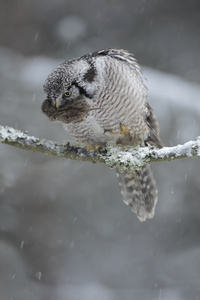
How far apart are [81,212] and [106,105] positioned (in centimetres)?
455

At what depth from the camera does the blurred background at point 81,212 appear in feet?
26.0

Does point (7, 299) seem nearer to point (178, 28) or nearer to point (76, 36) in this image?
point (76, 36)

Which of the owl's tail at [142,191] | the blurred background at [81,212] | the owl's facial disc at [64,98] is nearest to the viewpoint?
the owl's facial disc at [64,98]

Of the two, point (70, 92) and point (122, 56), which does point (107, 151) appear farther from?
point (122, 56)

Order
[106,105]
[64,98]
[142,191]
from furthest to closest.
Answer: [142,191], [106,105], [64,98]

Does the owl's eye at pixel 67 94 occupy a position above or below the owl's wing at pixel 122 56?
below

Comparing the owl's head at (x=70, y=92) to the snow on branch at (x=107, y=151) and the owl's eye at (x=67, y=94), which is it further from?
the snow on branch at (x=107, y=151)

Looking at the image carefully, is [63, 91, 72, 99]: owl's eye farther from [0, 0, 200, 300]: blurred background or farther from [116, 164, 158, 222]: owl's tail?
[0, 0, 200, 300]: blurred background

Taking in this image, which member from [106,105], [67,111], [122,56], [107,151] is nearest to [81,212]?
[122,56]

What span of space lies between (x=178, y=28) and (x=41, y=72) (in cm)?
328

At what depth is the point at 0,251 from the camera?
7859 mm

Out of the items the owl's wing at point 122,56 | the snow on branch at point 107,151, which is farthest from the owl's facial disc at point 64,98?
the owl's wing at point 122,56

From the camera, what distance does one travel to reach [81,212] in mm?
8117

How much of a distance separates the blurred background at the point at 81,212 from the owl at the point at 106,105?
3252mm
